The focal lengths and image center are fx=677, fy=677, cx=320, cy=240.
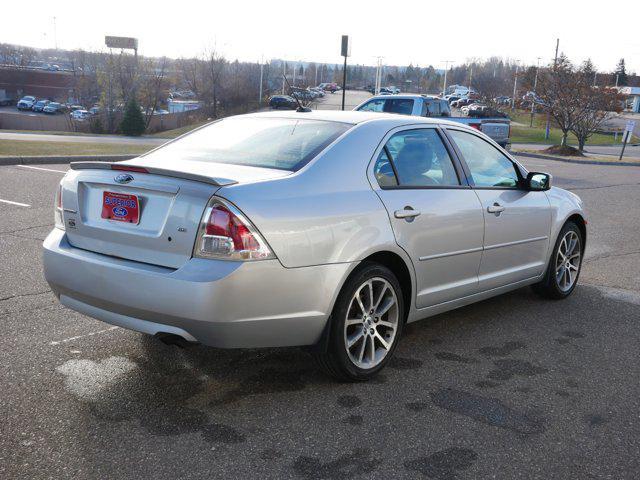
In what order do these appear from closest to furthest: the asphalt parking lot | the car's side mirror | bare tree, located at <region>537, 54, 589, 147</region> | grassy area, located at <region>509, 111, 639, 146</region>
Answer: the asphalt parking lot < the car's side mirror < bare tree, located at <region>537, 54, 589, 147</region> < grassy area, located at <region>509, 111, 639, 146</region>

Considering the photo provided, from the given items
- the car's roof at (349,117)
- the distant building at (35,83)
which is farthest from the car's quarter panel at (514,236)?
the distant building at (35,83)

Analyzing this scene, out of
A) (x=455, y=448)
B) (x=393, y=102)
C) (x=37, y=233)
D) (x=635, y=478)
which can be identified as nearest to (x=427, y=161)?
(x=455, y=448)

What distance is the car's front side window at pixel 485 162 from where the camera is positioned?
16.9 ft

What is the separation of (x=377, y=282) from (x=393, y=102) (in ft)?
44.2

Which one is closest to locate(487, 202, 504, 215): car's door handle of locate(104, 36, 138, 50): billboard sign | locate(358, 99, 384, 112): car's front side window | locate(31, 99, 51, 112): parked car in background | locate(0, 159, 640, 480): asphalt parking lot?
locate(0, 159, 640, 480): asphalt parking lot

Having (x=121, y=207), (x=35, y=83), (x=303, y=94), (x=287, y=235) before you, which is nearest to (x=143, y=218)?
(x=121, y=207)

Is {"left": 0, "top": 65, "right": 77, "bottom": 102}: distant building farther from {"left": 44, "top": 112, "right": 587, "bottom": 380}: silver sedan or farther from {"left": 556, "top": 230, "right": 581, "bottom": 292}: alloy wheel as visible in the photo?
{"left": 44, "top": 112, "right": 587, "bottom": 380}: silver sedan

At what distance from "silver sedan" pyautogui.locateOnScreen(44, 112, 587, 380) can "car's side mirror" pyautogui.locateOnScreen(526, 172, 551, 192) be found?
49cm

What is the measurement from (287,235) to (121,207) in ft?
3.16

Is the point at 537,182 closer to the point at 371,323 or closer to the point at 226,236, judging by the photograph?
the point at 371,323

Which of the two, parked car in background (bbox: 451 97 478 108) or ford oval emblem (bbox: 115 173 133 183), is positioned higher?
parked car in background (bbox: 451 97 478 108)

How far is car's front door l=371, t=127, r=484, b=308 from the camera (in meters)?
4.28

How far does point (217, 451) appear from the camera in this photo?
3.17 metres

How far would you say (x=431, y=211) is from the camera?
14.6 ft
